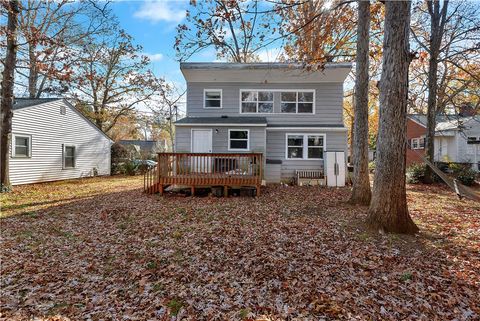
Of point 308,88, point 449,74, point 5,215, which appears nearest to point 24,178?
point 5,215

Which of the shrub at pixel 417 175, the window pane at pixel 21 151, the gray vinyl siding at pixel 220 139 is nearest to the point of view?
the window pane at pixel 21 151

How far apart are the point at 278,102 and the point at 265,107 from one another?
2.35 feet

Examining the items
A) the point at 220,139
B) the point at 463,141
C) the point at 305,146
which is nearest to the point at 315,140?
the point at 305,146

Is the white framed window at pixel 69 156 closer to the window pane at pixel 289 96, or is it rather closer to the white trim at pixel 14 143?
the white trim at pixel 14 143

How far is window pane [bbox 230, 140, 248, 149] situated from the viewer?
13.0 m

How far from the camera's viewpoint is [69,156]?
15.8 metres

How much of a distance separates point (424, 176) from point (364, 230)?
34.7 ft

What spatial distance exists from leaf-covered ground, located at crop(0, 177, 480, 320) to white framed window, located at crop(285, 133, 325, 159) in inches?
245

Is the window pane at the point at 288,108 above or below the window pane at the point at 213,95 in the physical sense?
below

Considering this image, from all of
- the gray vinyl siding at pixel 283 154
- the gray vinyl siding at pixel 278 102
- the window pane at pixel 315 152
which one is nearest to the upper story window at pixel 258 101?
the gray vinyl siding at pixel 278 102

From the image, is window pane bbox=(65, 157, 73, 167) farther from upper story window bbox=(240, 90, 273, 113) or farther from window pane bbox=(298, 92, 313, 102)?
window pane bbox=(298, 92, 313, 102)

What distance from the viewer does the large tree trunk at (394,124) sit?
488 cm

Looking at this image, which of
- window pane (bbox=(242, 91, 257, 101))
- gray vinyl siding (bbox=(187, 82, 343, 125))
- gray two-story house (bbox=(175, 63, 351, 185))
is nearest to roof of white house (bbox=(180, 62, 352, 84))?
gray two-story house (bbox=(175, 63, 351, 185))

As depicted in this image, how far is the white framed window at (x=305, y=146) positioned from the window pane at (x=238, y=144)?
2178mm
